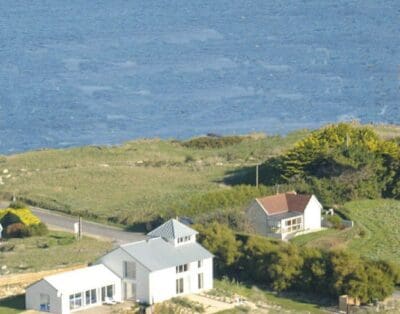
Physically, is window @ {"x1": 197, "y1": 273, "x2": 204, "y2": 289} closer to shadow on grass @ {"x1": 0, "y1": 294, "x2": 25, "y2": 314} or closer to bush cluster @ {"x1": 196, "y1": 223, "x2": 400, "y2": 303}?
bush cluster @ {"x1": 196, "y1": 223, "x2": 400, "y2": 303}

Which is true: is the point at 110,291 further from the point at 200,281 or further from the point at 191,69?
the point at 191,69

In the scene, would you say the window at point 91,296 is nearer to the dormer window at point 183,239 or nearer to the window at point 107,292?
the window at point 107,292

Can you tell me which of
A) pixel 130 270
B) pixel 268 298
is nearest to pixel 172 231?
pixel 130 270

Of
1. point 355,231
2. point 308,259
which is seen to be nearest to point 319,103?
point 355,231

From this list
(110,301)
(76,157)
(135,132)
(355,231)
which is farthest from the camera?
(135,132)

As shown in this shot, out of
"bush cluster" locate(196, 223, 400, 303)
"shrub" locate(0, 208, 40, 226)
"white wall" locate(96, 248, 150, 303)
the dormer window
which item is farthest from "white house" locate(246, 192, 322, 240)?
"white wall" locate(96, 248, 150, 303)

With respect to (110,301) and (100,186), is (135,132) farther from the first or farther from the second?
(110,301)

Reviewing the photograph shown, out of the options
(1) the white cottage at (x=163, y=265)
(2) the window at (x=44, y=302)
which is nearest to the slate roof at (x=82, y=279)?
(1) the white cottage at (x=163, y=265)
